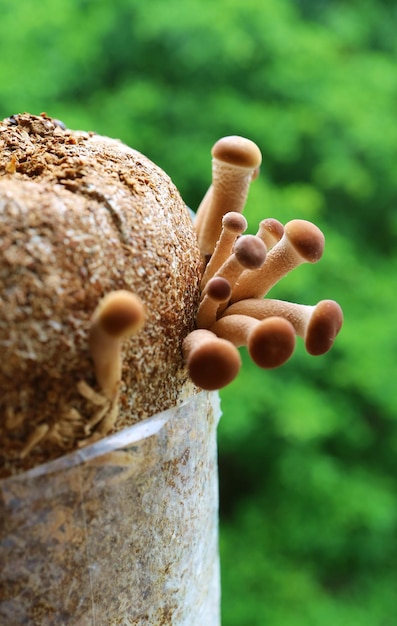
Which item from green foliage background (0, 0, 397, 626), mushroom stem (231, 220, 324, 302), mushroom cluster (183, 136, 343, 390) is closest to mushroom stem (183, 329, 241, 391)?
mushroom cluster (183, 136, 343, 390)

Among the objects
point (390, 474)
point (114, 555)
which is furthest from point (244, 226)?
point (390, 474)

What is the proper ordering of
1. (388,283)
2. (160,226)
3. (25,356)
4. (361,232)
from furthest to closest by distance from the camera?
1. (361,232)
2. (388,283)
3. (160,226)
4. (25,356)

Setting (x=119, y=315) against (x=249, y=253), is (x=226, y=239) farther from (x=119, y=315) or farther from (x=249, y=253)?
(x=119, y=315)

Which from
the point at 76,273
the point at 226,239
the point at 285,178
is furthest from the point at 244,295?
the point at 285,178

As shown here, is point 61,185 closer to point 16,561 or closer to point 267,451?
point 16,561

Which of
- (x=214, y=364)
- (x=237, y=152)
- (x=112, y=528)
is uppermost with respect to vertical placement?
(x=237, y=152)

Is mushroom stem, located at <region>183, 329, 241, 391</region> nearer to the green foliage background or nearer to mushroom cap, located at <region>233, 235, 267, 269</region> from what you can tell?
mushroom cap, located at <region>233, 235, 267, 269</region>

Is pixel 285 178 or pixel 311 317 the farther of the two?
pixel 285 178
